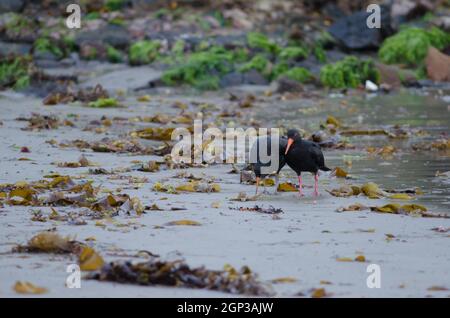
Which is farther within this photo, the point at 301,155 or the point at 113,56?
the point at 113,56

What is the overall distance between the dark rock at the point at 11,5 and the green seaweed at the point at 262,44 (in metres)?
5.36

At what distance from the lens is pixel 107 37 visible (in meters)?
20.4

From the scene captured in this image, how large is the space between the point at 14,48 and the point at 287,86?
5.89 metres

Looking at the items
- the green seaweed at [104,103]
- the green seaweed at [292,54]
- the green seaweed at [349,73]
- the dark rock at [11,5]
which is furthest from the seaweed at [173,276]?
the dark rock at [11,5]

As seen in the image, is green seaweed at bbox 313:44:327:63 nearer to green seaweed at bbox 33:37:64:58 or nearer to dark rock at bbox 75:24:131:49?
dark rock at bbox 75:24:131:49

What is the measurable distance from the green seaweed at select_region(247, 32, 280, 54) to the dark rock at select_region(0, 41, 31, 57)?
4.67 m

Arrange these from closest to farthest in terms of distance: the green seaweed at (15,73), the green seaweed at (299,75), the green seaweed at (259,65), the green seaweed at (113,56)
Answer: the green seaweed at (15,73)
the green seaweed at (299,75)
the green seaweed at (259,65)
the green seaweed at (113,56)

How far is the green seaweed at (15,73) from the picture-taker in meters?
16.8

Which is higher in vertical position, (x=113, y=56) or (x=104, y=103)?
(x=113, y=56)

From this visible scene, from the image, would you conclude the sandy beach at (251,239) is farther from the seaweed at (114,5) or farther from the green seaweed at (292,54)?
the seaweed at (114,5)

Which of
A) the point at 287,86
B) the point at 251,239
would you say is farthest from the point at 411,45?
the point at 251,239

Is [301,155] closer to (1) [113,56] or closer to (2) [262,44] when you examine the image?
(1) [113,56]
